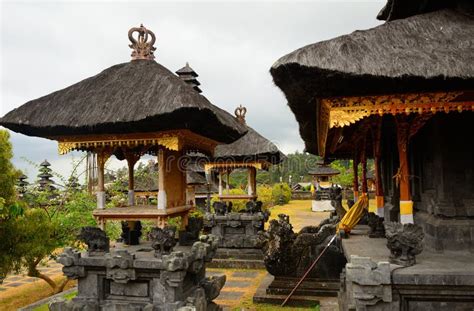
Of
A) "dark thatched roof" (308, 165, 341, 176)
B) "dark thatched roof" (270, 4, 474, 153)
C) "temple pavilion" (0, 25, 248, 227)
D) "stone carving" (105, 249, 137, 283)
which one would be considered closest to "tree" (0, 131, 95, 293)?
"temple pavilion" (0, 25, 248, 227)

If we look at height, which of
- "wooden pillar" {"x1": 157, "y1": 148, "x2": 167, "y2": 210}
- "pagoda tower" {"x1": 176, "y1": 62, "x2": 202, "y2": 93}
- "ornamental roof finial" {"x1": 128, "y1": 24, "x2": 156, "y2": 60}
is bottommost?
"wooden pillar" {"x1": 157, "y1": 148, "x2": 167, "y2": 210}

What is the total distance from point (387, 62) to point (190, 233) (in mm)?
5285

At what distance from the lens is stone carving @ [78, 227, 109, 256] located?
298 inches

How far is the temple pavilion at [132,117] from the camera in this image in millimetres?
7254

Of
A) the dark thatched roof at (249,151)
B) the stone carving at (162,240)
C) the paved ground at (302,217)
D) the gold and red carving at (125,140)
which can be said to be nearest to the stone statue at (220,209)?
the dark thatched roof at (249,151)

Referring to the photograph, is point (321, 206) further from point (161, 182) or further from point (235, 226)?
point (161, 182)

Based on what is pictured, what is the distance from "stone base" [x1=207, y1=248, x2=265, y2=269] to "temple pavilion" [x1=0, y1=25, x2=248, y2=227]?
614 centimetres

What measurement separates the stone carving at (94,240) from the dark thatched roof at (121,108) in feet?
6.08

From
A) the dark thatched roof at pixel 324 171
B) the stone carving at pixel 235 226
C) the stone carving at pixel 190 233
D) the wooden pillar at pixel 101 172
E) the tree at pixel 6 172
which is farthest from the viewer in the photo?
the dark thatched roof at pixel 324 171

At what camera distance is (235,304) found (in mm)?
9992

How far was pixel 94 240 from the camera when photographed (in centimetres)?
757

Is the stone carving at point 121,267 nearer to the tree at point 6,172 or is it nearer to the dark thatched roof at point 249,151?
the tree at point 6,172

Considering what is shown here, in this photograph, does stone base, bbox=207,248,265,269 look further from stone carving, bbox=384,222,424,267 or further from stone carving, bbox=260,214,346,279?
stone carving, bbox=384,222,424,267

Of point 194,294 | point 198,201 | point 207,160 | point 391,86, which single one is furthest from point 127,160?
point 198,201
